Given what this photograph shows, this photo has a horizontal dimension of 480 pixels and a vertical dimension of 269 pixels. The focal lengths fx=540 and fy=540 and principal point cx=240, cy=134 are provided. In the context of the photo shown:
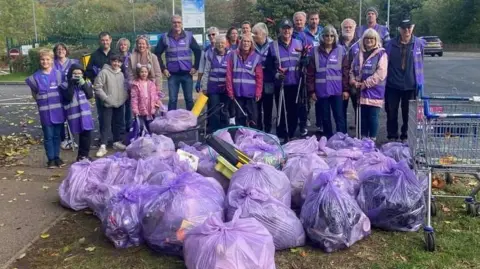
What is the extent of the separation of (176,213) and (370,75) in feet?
12.1

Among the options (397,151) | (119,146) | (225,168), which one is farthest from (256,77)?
(225,168)

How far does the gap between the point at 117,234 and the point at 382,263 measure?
2.08 m

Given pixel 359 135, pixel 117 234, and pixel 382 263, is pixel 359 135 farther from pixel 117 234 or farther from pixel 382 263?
pixel 117 234

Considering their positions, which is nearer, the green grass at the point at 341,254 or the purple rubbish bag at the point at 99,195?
the green grass at the point at 341,254

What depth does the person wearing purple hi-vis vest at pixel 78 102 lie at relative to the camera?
6562mm

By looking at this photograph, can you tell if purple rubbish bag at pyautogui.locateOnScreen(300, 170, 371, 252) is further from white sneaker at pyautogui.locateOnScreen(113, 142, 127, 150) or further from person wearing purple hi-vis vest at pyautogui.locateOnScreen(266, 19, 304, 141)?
white sneaker at pyautogui.locateOnScreen(113, 142, 127, 150)

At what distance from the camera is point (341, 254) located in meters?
4.14

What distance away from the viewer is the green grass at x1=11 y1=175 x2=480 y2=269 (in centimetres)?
398

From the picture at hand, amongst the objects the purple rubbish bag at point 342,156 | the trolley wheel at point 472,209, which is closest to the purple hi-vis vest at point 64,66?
the purple rubbish bag at point 342,156

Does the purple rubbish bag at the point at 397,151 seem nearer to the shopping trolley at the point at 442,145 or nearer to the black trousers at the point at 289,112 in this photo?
the shopping trolley at the point at 442,145

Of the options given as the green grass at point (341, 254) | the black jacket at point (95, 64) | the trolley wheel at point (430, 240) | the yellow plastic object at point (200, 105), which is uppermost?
the black jacket at point (95, 64)

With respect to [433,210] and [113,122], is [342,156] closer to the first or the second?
[433,210]

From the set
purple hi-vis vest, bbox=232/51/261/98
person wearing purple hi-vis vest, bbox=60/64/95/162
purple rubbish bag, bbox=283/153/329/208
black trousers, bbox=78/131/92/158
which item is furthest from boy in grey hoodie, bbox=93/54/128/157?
purple rubbish bag, bbox=283/153/329/208

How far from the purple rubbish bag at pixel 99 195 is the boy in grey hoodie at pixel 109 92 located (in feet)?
6.93
